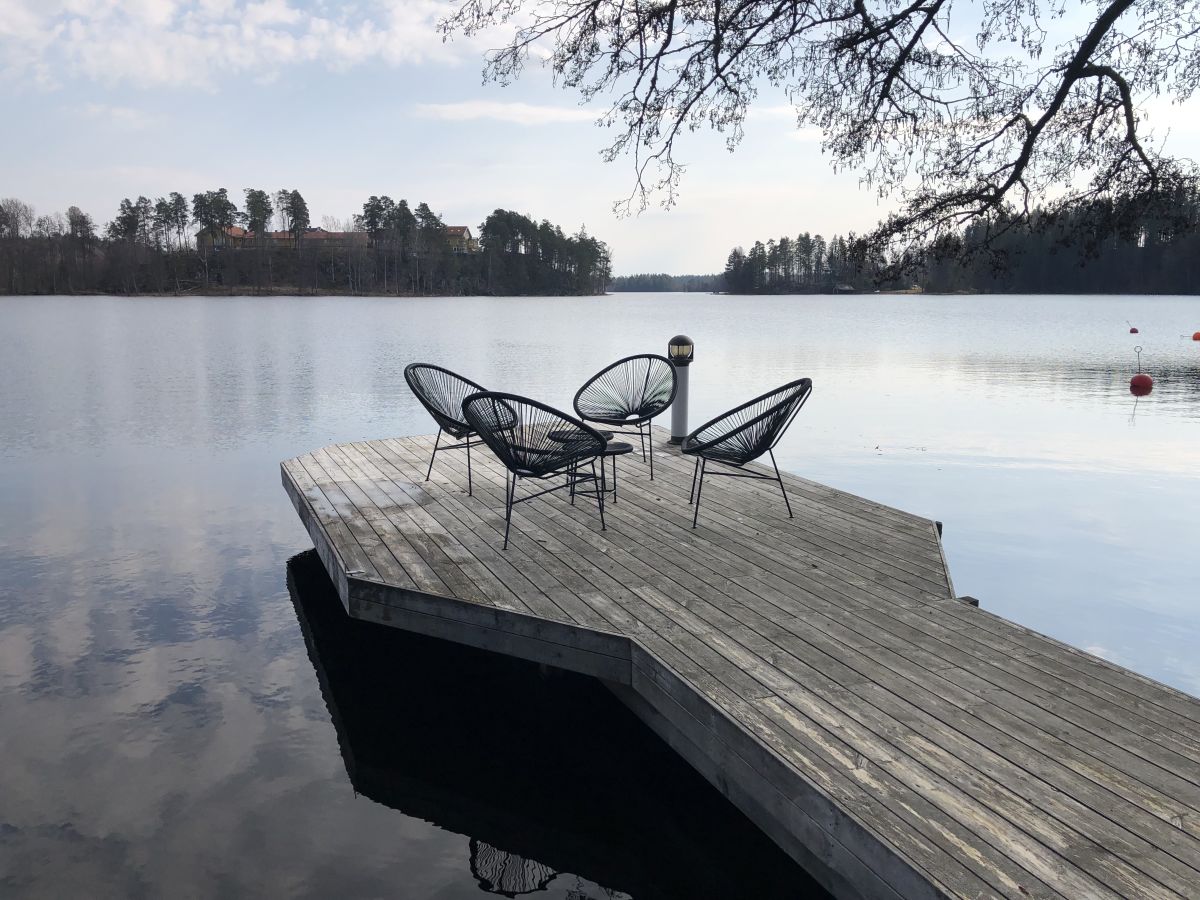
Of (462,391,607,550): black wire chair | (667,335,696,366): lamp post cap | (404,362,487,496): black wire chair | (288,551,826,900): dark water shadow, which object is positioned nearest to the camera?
(288,551,826,900): dark water shadow

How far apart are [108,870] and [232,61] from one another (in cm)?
2430

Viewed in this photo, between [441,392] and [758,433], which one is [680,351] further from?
[758,433]

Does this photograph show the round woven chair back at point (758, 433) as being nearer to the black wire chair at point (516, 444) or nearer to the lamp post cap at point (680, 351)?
the black wire chair at point (516, 444)

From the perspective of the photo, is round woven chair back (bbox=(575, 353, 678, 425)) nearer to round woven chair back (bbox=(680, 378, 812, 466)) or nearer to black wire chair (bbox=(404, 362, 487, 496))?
black wire chair (bbox=(404, 362, 487, 496))

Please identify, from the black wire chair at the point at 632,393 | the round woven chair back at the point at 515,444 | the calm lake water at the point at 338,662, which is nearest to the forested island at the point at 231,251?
the calm lake water at the point at 338,662

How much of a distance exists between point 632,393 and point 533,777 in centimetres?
369

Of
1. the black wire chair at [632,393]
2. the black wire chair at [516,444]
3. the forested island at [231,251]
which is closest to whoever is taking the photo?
the black wire chair at [516,444]

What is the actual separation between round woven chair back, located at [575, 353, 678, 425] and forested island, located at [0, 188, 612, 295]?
64.7 metres

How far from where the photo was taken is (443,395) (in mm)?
5648

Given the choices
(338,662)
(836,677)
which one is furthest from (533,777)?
(338,662)

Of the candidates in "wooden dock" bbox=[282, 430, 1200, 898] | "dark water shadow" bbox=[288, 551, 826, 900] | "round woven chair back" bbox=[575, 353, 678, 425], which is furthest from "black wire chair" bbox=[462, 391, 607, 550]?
"round woven chair back" bbox=[575, 353, 678, 425]

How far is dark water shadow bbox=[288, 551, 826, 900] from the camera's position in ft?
9.29

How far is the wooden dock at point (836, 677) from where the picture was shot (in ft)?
6.18

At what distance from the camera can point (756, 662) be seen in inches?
111
